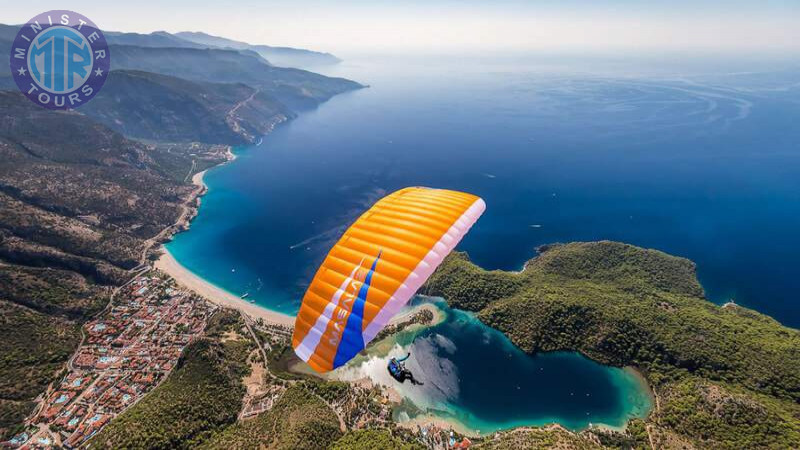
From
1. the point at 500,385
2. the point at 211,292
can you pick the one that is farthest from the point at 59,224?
the point at 500,385

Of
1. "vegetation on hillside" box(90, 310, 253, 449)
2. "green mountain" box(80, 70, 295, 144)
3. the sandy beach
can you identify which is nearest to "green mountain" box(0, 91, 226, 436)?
the sandy beach

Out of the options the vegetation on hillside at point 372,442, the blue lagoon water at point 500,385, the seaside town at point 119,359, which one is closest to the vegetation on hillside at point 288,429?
the vegetation on hillside at point 372,442

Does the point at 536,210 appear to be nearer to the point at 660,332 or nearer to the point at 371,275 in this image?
the point at 660,332

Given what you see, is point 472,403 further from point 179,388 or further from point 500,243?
point 500,243

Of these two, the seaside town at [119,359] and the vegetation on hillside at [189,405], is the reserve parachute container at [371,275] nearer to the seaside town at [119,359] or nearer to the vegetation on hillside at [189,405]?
the vegetation on hillside at [189,405]

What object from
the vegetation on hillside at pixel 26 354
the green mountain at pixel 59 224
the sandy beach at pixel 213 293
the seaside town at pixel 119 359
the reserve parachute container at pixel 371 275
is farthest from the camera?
the sandy beach at pixel 213 293
